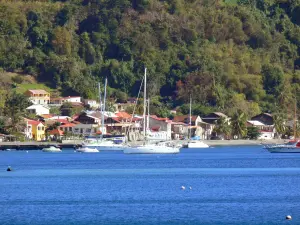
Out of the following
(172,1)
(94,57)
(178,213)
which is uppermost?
(172,1)

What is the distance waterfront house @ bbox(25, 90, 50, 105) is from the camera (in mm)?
139250

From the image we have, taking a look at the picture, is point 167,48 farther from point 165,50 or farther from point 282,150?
point 282,150

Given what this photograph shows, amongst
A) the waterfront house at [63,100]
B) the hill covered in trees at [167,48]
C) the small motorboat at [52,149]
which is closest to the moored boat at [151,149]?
the small motorboat at [52,149]

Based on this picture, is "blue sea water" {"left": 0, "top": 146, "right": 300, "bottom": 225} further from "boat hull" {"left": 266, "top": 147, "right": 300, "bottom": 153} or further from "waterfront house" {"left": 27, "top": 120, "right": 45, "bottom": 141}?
"waterfront house" {"left": 27, "top": 120, "right": 45, "bottom": 141}

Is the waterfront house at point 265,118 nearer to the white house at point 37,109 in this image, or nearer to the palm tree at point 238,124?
the palm tree at point 238,124

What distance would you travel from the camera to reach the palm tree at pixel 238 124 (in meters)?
122

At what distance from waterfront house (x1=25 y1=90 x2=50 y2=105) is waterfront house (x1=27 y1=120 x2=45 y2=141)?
2159 cm

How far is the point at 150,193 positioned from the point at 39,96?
95.2 meters

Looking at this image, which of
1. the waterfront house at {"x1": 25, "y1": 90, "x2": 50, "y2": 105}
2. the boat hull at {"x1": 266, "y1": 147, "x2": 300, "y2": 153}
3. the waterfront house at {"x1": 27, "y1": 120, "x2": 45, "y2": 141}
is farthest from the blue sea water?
the waterfront house at {"x1": 25, "y1": 90, "x2": 50, "y2": 105}

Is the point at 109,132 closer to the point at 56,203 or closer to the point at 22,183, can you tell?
the point at 22,183

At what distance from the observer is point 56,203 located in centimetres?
4306

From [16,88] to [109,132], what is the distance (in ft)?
102

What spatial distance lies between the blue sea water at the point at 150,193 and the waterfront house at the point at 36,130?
41.2 m

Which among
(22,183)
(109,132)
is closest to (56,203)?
(22,183)
